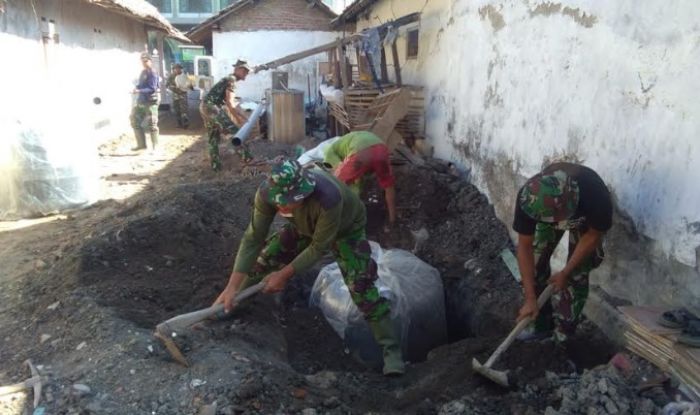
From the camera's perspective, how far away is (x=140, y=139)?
10164 mm

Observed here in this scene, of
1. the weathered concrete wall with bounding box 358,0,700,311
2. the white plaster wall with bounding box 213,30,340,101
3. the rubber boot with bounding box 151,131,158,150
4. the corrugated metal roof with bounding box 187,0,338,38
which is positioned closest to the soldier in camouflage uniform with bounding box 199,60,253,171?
the rubber boot with bounding box 151,131,158,150

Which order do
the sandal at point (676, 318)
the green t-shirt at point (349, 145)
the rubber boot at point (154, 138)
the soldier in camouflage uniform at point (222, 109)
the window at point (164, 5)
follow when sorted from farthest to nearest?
1. the window at point (164, 5)
2. the rubber boot at point (154, 138)
3. the soldier in camouflage uniform at point (222, 109)
4. the green t-shirt at point (349, 145)
5. the sandal at point (676, 318)

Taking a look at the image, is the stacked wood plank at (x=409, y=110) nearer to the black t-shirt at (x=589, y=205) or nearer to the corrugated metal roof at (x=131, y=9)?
the black t-shirt at (x=589, y=205)

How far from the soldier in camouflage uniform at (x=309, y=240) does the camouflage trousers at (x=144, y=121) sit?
23.7 feet

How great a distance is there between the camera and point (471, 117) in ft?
18.6

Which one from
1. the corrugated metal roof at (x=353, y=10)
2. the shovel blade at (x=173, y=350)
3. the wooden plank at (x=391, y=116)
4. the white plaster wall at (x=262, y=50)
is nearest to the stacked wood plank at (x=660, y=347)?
the shovel blade at (x=173, y=350)

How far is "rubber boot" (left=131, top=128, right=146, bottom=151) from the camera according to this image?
1002 cm

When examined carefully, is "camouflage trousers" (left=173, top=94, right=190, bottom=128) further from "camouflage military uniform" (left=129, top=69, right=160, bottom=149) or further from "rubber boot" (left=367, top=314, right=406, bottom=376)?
"rubber boot" (left=367, top=314, right=406, bottom=376)

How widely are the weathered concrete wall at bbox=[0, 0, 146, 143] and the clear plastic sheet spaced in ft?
0.41

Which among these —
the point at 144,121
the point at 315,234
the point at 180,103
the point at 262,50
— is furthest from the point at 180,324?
the point at 262,50

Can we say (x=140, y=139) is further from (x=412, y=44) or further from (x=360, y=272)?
(x=360, y=272)

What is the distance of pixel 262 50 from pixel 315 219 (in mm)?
14979

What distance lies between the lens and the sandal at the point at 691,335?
7.49ft

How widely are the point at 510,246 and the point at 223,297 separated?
256 cm
